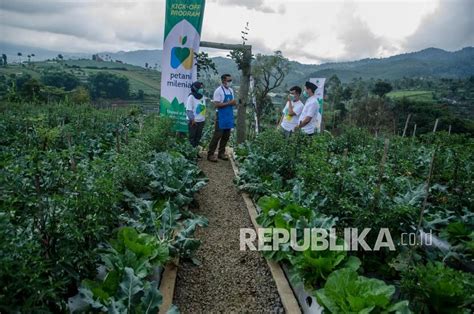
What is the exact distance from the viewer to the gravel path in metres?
3.05

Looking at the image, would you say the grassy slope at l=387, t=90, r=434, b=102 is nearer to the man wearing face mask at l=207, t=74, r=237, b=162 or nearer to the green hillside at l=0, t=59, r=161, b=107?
the green hillside at l=0, t=59, r=161, b=107

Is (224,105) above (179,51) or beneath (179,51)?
beneath

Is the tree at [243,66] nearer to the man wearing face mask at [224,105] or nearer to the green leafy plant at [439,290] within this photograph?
the man wearing face mask at [224,105]

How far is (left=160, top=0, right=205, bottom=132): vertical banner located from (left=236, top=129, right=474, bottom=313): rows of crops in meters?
3.67

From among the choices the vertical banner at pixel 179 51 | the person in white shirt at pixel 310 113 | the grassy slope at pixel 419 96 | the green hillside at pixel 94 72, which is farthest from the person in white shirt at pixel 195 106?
the grassy slope at pixel 419 96

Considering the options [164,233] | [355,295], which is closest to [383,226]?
[355,295]

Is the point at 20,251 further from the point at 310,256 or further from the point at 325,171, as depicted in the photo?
the point at 325,171

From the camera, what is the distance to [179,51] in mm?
8258

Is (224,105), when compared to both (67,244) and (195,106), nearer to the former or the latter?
(195,106)

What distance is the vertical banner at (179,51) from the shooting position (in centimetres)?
807

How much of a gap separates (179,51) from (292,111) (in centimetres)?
316

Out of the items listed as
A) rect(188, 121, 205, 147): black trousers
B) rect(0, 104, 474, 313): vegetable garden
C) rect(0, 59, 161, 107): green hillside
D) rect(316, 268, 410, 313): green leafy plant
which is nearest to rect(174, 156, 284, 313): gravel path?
rect(0, 104, 474, 313): vegetable garden

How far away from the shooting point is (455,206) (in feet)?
14.0

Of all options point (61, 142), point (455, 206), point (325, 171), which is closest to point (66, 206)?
point (325, 171)
